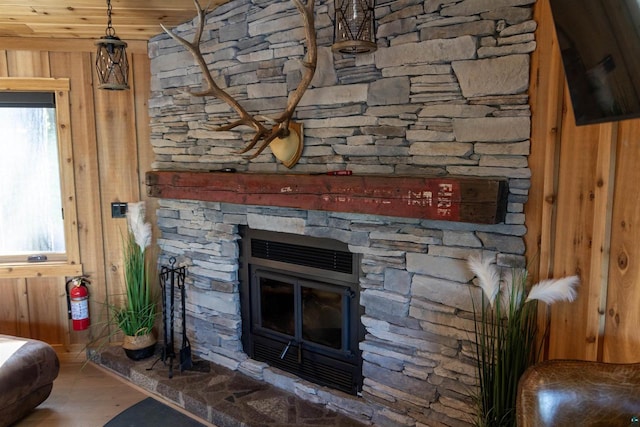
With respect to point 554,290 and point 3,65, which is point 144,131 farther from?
point 554,290

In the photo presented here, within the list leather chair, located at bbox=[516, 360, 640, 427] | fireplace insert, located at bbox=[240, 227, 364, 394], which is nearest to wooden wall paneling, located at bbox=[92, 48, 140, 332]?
fireplace insert, located at bbox=[240, 227, 364, 394]

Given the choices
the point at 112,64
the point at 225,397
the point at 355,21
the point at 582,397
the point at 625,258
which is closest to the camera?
the point at 582,397

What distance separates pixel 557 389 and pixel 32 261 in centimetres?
346

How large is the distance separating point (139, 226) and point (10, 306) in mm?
1179

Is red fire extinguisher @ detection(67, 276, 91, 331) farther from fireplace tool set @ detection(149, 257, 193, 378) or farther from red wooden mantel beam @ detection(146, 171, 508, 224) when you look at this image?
red wooden mantel beam @ detection(146, 171, 508, 224)

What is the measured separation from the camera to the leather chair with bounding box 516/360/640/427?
1.49 m

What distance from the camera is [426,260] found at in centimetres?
221

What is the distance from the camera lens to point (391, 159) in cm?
226

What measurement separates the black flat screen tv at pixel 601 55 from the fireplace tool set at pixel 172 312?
2.55m

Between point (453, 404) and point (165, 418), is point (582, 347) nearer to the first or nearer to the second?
point (453, 404)

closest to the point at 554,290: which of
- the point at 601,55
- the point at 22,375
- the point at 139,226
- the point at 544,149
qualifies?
the point at 544,149

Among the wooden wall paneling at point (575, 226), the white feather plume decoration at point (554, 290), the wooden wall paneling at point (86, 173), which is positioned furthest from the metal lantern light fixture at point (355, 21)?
the wooden wall paneling at point (86, 173)

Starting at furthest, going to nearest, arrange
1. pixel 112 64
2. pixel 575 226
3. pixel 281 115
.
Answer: pixel 112 64, pixel 281 115, pixel 575 226

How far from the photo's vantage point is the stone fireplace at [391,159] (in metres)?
1.96
